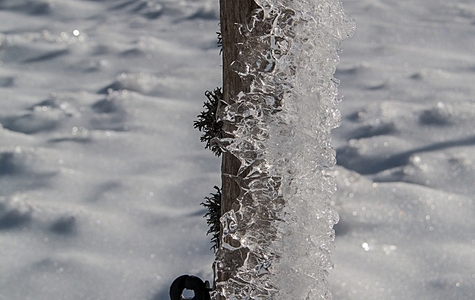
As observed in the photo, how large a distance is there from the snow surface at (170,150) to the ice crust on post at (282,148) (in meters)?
1.24

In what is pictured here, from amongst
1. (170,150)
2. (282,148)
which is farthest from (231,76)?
(170,150)

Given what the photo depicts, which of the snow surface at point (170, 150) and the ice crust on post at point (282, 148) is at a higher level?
the ice crust on post at point (282, 148)

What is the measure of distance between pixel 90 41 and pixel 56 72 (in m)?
0.52

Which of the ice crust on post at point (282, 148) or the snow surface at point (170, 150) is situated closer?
the ice crust on post at point (282, 148)

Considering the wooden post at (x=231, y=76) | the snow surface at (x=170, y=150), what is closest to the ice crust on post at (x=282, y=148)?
the wooden post at (x=231, y=76)

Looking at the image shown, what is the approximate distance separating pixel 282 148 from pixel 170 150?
238 cm

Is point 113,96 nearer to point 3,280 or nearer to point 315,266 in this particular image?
point 3,280

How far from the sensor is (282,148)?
3.42 feet

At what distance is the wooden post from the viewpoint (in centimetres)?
105

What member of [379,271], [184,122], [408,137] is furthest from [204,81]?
[379,271]

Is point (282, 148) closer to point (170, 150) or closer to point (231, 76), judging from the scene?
point (231, 76)

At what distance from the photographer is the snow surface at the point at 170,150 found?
7.99ft

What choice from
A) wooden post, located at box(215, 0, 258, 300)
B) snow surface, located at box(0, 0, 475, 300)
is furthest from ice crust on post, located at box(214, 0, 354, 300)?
snow surface, located at box(0, 0, 475, 300)

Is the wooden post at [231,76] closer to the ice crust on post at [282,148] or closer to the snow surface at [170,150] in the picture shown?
the ice crust on post at [282,148]
